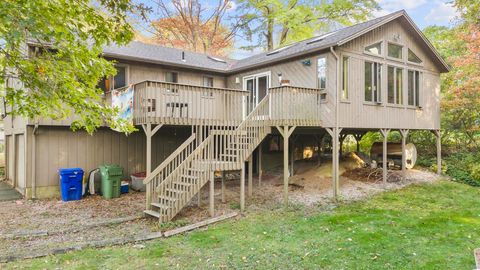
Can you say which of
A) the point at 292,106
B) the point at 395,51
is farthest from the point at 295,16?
the point at 292,106

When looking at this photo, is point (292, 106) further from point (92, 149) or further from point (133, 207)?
point (92, 149)

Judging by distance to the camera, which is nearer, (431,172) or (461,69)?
(431,172)

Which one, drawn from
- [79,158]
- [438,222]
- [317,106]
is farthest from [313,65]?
[79,158]

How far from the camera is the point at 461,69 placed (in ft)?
50.2

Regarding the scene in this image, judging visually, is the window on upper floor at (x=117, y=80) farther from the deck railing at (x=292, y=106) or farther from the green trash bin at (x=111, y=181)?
the deck railing at (x=292, y=106)

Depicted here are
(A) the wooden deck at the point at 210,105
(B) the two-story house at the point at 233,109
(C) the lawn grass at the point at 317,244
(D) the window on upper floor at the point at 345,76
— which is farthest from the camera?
(D) the window on upper floor at the point at 345,76

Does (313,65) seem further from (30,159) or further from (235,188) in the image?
(30,159)

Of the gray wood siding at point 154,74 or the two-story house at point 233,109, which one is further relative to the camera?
the gray wood siding at point 154,74

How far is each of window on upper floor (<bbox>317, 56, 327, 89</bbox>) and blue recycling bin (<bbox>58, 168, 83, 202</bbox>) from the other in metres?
7.98

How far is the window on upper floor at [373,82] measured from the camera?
36.1ft

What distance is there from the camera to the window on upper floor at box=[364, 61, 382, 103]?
433 inches

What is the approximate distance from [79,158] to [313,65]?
8338 millimetres

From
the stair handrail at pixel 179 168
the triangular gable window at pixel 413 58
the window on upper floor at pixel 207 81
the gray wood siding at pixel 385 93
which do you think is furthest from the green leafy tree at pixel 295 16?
the stair handrail at pixel 179 168

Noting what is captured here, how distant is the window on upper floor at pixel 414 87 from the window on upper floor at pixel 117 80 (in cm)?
1053
